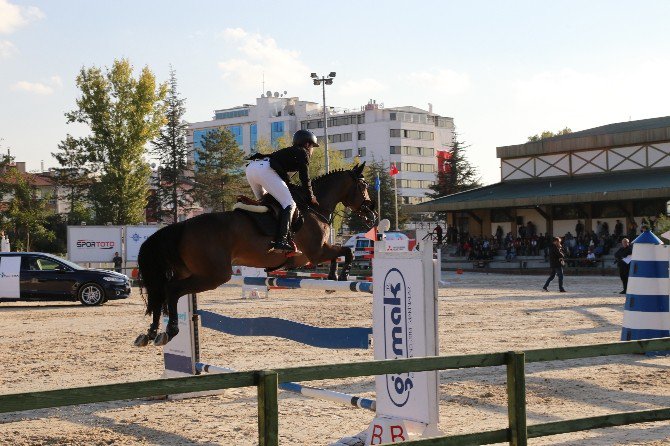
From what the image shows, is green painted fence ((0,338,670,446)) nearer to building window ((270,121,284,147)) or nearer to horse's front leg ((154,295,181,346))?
horse's front leg ((154,295,181,346))

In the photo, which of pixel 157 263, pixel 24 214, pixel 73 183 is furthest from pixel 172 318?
pixel 73 183

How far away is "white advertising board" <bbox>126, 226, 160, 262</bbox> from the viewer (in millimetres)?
38969

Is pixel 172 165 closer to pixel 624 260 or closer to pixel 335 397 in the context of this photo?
pixel 624 260

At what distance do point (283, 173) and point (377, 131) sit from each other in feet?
361

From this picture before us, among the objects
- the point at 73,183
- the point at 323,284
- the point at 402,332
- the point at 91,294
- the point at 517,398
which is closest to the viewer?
the point at 517,398

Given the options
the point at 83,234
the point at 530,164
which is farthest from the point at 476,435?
the point at 530,164

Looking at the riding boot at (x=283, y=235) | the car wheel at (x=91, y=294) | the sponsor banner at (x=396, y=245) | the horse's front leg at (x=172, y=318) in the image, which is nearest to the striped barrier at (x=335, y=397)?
the sponsor banner at (x=396, y=245)

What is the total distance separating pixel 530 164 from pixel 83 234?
26515 mm

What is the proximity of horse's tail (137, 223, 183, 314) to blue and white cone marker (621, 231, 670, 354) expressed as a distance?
20.9ft

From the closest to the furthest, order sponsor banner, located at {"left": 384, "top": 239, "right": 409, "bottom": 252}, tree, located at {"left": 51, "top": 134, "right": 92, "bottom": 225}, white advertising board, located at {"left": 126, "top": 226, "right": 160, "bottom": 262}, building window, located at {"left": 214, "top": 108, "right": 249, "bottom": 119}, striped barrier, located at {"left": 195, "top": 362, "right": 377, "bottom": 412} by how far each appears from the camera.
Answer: striped barrier, located at {"left": 195, "top": 362, "right": 377, "bottom": 412} → sponsor banner, located at {"left": 384, "top": 239, "right": 409, "bottom": 252} → white advertising board, located at {"left": 126, "top": 226, "right": 160, "bottom": 262} → tree, located at {"left": 51, "top": 134, "right": 92, "bottom": 225} → building window, located at {"left": 214, "top": 108, "right": 249, "bottom": 119}

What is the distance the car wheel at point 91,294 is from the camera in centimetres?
2320

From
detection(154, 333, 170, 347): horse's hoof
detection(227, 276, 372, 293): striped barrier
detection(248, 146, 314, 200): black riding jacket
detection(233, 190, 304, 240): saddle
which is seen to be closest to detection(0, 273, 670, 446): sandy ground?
detection(154, 333, 170, 347): horse's hoof

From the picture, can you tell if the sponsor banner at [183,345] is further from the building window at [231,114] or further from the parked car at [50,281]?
the building window at [231,114]

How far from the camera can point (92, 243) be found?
38.7m
